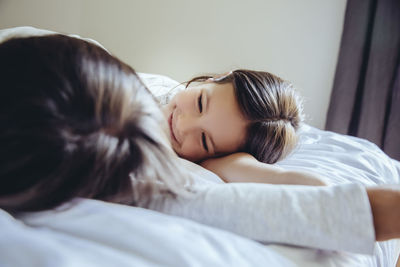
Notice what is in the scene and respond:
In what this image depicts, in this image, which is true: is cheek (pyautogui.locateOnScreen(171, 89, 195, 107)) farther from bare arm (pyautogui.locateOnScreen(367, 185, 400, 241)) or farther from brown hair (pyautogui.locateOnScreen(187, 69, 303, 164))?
bare arm (pyautogui.locateOnScreen(367, 185, 400, 241))

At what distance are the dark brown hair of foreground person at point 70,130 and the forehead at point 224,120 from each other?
1.03 ft

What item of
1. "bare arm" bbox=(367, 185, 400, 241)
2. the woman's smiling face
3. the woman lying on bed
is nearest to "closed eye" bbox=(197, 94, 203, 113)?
the woman's smiling face

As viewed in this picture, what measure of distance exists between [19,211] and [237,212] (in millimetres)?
259

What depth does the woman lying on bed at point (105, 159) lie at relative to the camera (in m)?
0.29

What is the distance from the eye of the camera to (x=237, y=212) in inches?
13.8

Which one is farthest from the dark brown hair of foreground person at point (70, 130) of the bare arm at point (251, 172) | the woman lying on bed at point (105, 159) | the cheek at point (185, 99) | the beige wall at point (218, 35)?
the beige wall at point (218, 35)

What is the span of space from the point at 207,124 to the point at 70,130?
0.41 meters

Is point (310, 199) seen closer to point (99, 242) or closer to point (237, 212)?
point (237, 212)

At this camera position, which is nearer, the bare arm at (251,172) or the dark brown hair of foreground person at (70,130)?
the dark brown hair of foreground person at (70,130)

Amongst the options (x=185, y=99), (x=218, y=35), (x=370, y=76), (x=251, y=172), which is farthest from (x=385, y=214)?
(x=218, y=35)

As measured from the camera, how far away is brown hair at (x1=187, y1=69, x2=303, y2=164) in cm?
73

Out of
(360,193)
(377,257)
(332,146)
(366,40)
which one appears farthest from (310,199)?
(366,40)

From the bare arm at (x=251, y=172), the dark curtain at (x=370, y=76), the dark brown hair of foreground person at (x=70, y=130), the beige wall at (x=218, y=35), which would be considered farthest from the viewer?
the beige wall at (x=218, y=35)

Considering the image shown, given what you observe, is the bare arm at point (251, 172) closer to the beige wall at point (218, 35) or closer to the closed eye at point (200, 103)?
the closed eye at point (200, 103)
